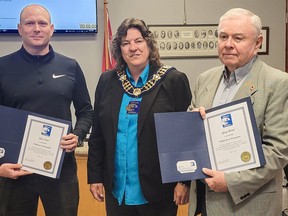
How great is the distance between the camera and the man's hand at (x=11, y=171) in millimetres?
1839

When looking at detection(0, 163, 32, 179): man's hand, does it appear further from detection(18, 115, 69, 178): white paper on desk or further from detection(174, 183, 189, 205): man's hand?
detection(174, 183, 189, 205): man's hand

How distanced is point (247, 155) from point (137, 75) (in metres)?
0.73

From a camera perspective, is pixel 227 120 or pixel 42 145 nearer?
pixel 227 120

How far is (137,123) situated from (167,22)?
6.84ft

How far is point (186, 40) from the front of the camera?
12.3 feet

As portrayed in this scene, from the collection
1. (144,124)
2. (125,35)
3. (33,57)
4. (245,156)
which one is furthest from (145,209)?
(33,57)

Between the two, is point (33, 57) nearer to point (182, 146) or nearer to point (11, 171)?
point (11, 171)

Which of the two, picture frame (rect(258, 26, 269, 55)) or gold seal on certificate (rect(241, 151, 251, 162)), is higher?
picture frame (rect(258, 26, 269, 55))

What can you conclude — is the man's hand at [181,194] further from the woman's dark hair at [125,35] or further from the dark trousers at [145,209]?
the woman's dark hair at [125,35]

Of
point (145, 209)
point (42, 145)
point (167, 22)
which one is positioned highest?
point (167, 22)

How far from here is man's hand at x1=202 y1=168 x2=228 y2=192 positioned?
1512 mm

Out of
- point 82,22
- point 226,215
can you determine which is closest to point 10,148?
point 226,215

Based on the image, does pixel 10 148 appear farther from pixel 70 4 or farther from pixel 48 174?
pixel 70 4

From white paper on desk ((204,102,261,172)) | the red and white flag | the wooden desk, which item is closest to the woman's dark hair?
white paper on desk ((204,102,261,172))
